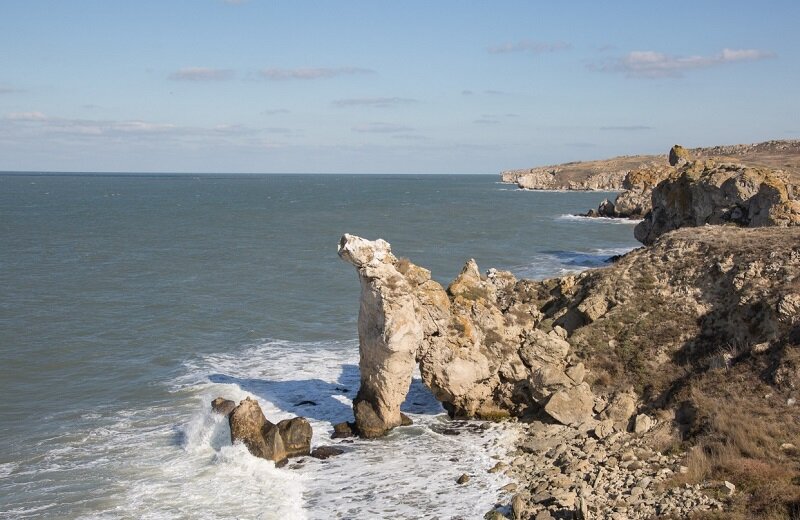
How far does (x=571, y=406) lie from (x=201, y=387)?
1372 cm

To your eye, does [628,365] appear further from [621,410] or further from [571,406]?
[571,406]

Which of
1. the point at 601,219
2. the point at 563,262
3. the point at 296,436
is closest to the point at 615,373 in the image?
the point at 296,436

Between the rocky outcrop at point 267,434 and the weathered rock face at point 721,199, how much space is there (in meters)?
29.1

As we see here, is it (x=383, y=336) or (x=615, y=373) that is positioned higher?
(x=383, y=336)

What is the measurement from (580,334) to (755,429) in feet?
25.5

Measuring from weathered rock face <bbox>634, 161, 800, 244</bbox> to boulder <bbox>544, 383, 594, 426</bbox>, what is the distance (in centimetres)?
2367

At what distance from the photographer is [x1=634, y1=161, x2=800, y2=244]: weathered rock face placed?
43312 millimetres

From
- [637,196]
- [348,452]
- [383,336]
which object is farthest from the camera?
[637,196]

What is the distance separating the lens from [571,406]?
68.5 feet

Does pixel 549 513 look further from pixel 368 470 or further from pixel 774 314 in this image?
pixel 774 314

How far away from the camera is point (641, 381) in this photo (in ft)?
71.4

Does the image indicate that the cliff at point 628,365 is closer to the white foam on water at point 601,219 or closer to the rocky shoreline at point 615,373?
the rocky shoreline at point 615,373

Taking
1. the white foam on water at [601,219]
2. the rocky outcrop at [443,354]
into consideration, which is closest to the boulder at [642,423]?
the rocky outcrop at [443,354]

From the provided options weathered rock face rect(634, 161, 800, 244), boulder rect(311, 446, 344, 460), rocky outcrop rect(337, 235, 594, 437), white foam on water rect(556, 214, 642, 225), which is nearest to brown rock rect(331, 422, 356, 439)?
rocky outcrop rect(337, 235, 594, 437)
